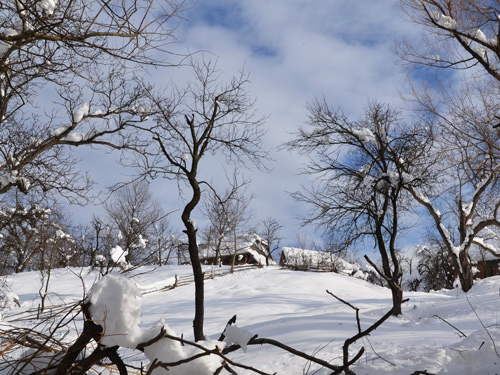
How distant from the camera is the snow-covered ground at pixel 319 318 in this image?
185 cm

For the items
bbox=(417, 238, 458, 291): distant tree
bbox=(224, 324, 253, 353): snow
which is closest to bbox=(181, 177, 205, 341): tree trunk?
bbox=(224, 324, 253, 353): snow

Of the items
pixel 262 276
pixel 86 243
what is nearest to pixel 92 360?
pixel 262 276

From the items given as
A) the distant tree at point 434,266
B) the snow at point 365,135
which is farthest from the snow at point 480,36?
the distant tree at point 434,266

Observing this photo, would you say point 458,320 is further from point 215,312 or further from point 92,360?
point 92,360

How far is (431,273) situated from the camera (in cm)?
4053

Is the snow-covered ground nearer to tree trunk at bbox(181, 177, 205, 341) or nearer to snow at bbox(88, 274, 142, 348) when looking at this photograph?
snow at bbox(88, 274, 142, 348)

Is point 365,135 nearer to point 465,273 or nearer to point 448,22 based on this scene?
point 448,22

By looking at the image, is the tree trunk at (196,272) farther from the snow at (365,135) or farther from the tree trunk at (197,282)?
the snow at (365,135)

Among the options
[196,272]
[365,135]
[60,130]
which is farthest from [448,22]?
[60,130]

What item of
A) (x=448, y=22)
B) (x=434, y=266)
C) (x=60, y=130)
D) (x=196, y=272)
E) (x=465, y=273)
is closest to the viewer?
(x=196, y=272)

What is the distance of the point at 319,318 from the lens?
27.9 ft

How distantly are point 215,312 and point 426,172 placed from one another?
26.8ft

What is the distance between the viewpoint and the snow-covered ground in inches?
72.9

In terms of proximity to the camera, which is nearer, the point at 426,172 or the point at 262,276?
the point at 426,172
